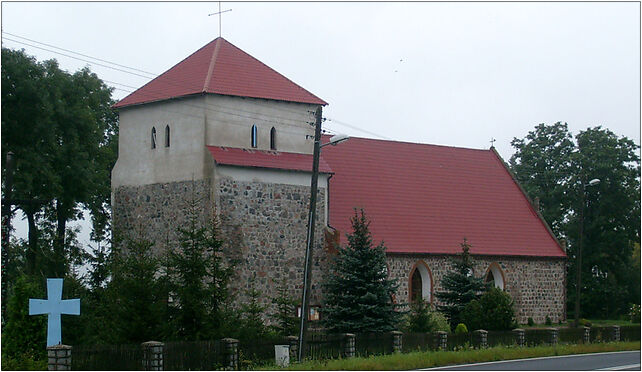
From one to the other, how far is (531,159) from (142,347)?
40.1 m

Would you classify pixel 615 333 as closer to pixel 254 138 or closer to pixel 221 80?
pixel 254 138

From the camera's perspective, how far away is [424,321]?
37.3 m

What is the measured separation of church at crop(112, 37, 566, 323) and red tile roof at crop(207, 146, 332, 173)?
5 centimetres

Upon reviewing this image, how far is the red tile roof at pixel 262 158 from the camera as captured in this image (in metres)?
37.8

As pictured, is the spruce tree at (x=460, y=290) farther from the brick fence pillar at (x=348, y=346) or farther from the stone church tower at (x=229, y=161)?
the brick fence pillar at (x=348, y=346)

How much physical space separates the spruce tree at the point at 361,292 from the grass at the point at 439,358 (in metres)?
4.50

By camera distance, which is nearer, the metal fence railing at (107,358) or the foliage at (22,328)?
the metal fence railing at (107,358)

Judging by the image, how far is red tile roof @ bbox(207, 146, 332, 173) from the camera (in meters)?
37.8

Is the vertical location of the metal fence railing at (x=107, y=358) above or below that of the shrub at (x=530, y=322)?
above

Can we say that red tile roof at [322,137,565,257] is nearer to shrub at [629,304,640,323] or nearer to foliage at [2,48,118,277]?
shrub at [629,304,640,323]

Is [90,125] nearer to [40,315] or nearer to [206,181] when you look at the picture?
[206,181]

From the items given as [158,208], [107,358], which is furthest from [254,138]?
[107,358]

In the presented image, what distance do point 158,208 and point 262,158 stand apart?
4519 millimetres

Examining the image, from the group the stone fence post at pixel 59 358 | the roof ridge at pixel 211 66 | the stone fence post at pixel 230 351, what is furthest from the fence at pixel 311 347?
the roof ridge at pixel 211 66
